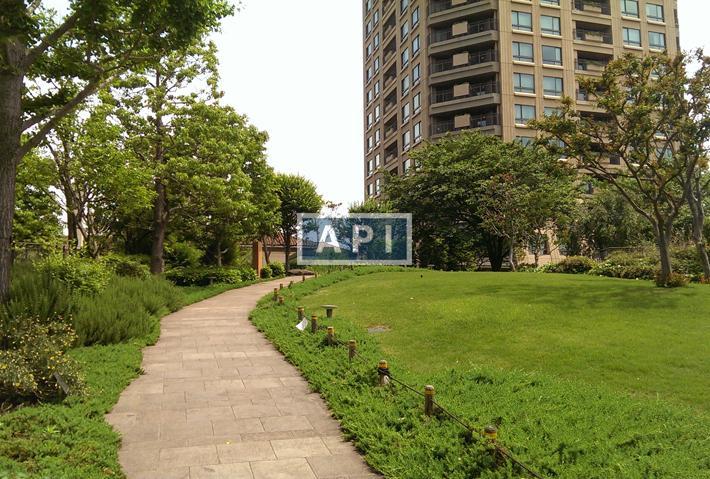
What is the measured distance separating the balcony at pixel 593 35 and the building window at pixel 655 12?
5018mm

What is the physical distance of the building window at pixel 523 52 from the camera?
43875mm

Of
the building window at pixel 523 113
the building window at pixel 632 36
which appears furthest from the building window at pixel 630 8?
the building window at pixel 523 113

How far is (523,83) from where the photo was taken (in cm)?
4378

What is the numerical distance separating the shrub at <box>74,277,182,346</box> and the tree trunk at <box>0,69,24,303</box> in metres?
1.49

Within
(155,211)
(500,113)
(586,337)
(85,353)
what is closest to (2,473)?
(85,353)

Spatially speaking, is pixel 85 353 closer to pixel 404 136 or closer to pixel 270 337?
pixel 270 337

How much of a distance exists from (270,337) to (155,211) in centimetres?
1464

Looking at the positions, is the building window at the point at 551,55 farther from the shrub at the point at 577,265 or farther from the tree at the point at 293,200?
the shrub at the point at 577,265

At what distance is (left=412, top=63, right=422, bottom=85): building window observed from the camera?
47.5m

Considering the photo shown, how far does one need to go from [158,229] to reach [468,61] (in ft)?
107

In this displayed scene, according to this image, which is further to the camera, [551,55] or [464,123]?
[551,55]

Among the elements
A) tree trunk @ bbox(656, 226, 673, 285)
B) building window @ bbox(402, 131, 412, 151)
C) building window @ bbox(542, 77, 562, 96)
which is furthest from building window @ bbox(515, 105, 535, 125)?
tree trunk @ bbox(656, 226, 673, 285)

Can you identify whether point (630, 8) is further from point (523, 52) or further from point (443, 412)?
point (443, 412)

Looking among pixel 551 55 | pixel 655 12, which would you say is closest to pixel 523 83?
pixel 551 55
